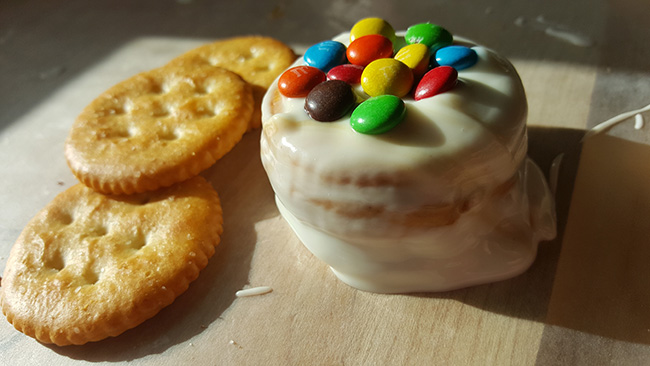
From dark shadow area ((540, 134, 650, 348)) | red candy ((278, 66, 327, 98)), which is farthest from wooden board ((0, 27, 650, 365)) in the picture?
red candy ((278, 66, 327, 98))

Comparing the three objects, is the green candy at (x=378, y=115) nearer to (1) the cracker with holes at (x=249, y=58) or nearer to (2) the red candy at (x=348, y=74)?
(2) the red candy at (x=348, y=74)

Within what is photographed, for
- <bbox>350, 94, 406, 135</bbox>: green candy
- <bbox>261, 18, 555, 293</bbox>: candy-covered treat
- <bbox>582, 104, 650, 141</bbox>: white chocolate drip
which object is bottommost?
<bbox>582, 104, 650, 141</bbox>: white chocolate drip

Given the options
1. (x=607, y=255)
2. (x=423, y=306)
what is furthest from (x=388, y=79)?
(x=607, y=255)

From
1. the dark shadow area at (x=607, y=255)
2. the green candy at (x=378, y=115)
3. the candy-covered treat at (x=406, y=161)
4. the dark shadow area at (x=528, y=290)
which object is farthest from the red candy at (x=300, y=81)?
the dark shadow area at (x=607, y=255)

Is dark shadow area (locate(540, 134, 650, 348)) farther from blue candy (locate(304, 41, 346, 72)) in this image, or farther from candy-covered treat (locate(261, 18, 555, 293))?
blue candy (locate(304, 41, 346, 72))

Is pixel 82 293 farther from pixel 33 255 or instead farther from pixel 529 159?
pixel 529 159

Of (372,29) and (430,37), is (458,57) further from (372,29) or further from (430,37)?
(372,29)
